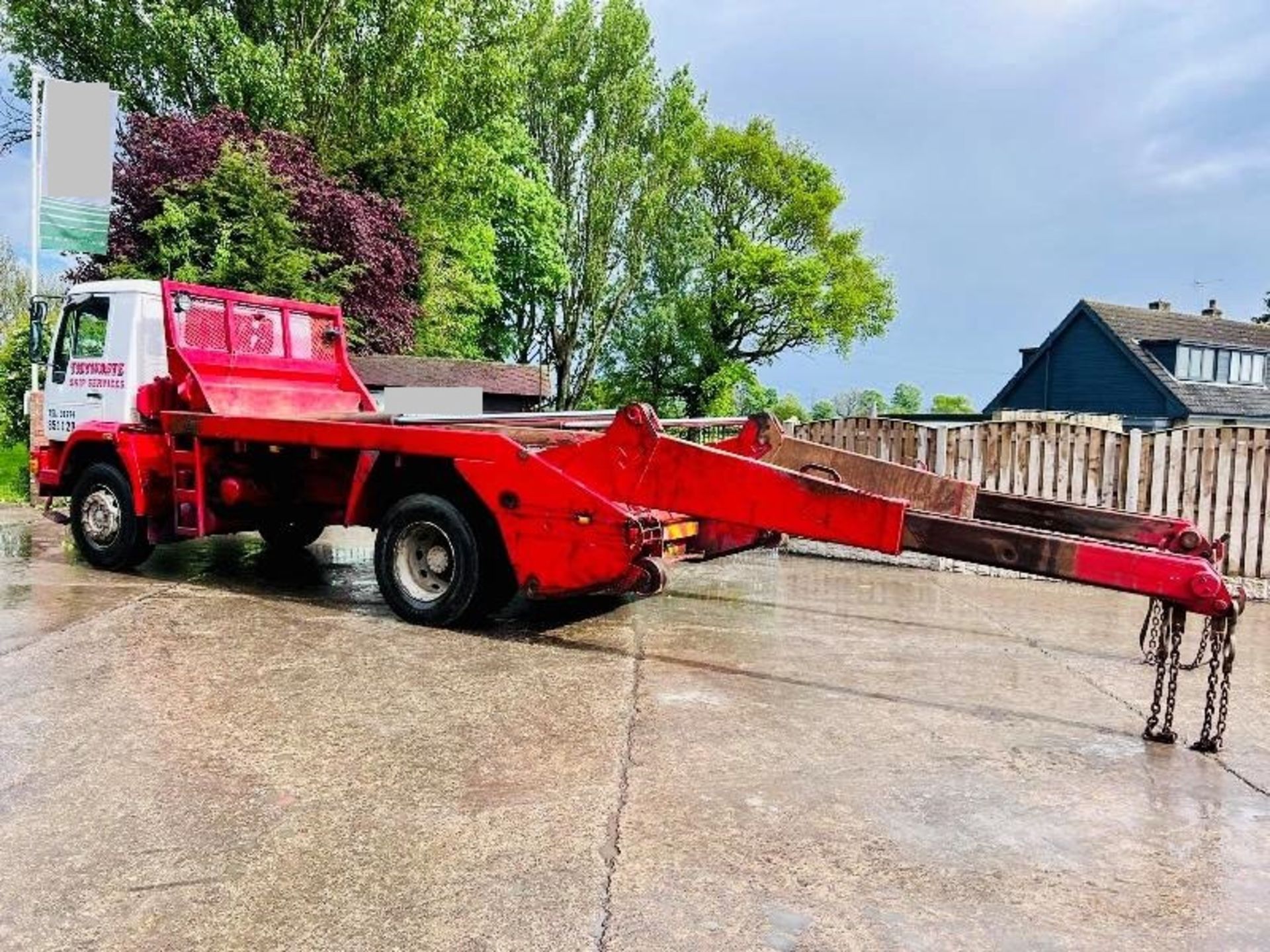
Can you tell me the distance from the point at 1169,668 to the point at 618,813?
2885 millimetres

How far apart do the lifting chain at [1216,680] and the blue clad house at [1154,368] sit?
3506 centimetres

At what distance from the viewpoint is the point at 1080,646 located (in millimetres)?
7246

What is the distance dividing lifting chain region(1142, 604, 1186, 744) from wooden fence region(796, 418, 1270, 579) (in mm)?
4593

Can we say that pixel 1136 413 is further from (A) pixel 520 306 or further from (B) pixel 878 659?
(B) pixel 878 659

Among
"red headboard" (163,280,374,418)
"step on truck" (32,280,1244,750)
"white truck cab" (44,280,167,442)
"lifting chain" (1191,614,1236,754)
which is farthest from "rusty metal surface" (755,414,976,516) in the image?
"white truck cab" (44,280,167,442)

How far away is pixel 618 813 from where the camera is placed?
3.90 meters

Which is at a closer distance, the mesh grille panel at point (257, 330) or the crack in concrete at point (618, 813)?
the crack in concrete at point (618, 813)

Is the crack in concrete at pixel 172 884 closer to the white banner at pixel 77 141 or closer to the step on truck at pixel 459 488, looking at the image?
the step on truck at pixel 459 488

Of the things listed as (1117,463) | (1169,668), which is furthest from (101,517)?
(1117,463)

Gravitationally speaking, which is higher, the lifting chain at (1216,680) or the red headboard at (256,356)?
the red headboard at (256,356)

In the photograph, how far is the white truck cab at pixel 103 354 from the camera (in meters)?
8.90

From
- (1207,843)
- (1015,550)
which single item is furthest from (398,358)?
(1207,843)

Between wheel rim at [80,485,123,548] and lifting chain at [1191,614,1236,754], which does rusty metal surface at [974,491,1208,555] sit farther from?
wheel rim at [80,485,123,548]

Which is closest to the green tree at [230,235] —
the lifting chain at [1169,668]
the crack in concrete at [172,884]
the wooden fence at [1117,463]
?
the wooden fence at [1117,463]
